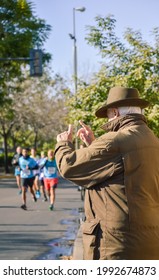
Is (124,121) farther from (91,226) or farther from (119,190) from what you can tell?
(91,226)

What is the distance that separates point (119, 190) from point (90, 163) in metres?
0.24

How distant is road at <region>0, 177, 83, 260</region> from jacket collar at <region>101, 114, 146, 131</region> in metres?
4.96

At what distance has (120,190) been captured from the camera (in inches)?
138

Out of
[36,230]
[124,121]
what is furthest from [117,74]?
[124,121]

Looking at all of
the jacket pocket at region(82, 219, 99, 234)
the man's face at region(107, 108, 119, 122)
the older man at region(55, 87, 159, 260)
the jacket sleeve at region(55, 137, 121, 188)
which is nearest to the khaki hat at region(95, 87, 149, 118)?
the man's face at region(107, 108, 119, 122)

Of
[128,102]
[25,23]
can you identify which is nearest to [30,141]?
[25,23]

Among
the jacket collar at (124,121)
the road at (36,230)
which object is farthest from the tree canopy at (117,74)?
the jacket collar at (124,121)

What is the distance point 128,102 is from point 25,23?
86.5ft

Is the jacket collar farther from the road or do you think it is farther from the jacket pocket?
the road

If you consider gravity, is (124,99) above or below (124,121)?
above

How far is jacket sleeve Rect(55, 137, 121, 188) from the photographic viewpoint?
11.6 feet

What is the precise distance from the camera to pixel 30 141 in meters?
64.0

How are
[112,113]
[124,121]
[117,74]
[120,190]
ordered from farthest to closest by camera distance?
[117,74] → [112,113] → [124,121] → [120,190]

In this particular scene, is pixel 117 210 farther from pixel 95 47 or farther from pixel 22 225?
pixel 22 225
